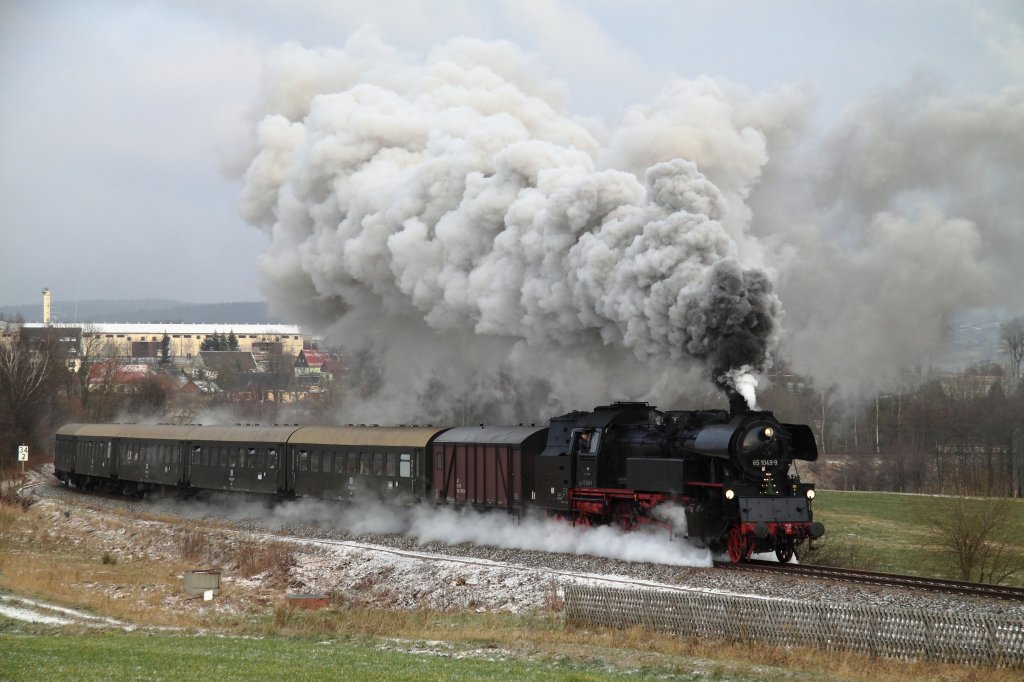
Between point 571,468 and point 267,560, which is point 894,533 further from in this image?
point 267,560

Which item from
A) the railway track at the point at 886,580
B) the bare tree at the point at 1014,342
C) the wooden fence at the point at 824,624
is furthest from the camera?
the bare tree at the point at 1014,342

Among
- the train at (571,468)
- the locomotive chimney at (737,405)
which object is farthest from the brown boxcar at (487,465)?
the locomotive chimney at (737,405)

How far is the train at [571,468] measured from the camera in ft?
61.5

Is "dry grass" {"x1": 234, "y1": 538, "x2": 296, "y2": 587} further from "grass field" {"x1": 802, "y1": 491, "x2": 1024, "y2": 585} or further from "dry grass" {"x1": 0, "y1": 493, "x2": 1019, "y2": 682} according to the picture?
"grass field" {"x1": 802, "y1": 491, "x2": 1024, "y2": 585}

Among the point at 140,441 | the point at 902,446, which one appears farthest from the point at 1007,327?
the point at 140,441

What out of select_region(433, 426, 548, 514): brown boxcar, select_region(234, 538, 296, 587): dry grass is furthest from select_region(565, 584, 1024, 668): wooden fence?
select_region(234, 538, 296, 587): dry grass

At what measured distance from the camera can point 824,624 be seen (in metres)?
12.7

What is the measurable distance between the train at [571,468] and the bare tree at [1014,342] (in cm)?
2599

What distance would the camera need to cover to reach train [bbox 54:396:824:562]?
738 inches

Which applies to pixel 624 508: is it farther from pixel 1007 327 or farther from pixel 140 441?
pixel 1007 327

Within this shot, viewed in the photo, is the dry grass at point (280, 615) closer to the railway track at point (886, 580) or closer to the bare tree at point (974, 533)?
the railway track at point (886, 580)

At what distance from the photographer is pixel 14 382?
192ft

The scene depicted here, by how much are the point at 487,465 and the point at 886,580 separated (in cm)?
1054

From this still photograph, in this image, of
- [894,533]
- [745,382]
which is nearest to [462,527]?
[745,382]
